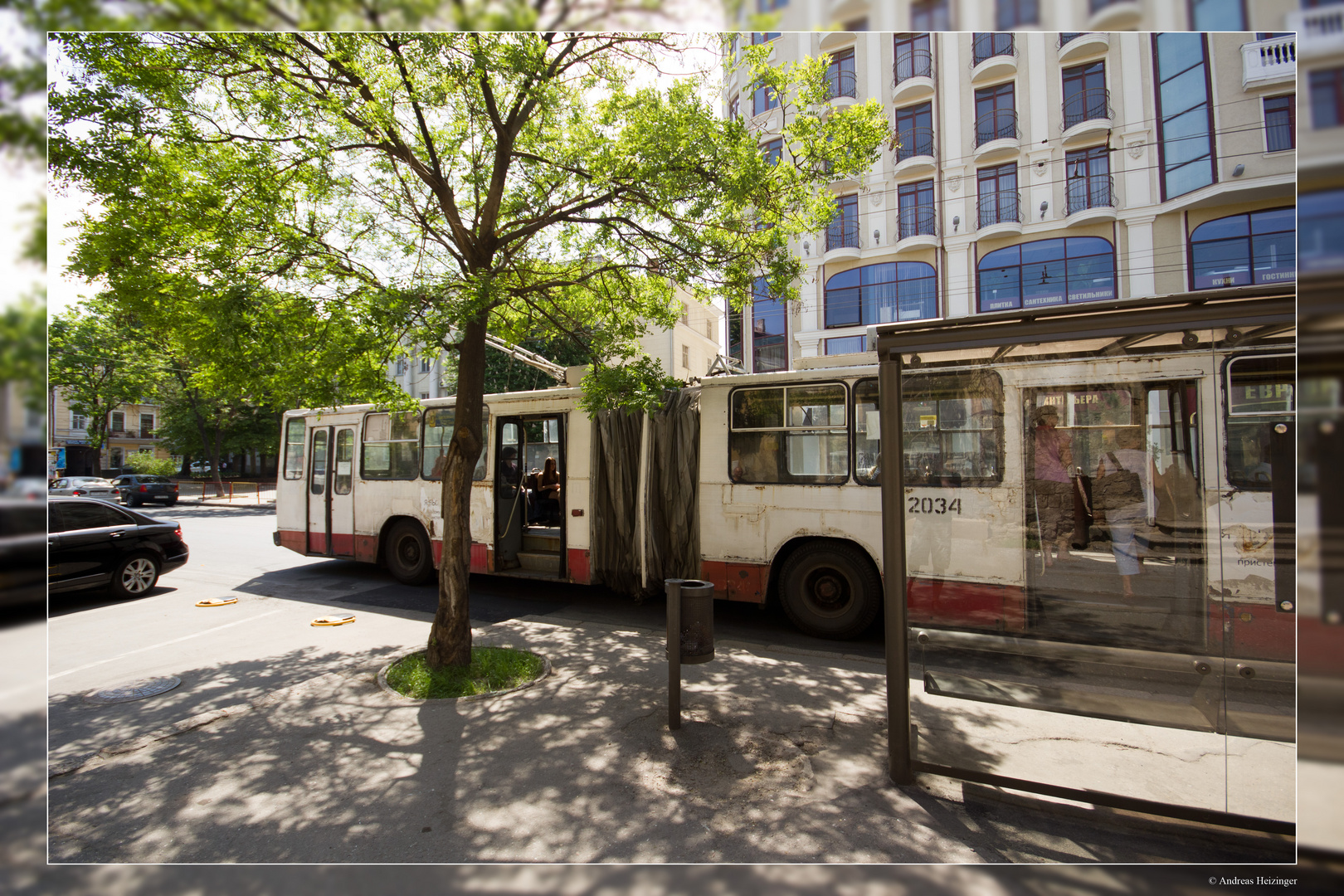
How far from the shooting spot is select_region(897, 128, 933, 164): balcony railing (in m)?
18.8

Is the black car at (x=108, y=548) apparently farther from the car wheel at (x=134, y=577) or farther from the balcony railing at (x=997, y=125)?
the balcony railing at (x=997, y=125)

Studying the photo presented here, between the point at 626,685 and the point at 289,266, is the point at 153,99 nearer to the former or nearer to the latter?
the point at 289,266

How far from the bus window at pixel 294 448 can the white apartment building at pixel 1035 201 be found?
35.1 ft

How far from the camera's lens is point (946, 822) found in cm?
352

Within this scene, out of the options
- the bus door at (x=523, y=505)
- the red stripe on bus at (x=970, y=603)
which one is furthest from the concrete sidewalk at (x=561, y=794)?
the bus door at (x=523, y=505)

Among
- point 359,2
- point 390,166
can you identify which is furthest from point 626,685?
point 390,166

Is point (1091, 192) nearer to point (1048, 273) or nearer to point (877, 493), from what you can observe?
point (1048, 273)

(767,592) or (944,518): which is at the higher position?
(944,518)

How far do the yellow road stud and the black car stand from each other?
385 centimetres

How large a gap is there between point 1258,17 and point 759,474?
5.61 m

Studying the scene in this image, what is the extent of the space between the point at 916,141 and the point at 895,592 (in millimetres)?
19055

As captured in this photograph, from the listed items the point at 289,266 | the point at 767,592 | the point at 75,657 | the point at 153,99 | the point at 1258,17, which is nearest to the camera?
the point at 1258,17

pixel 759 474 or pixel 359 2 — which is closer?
pixel 359 2

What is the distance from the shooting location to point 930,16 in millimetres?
2816
